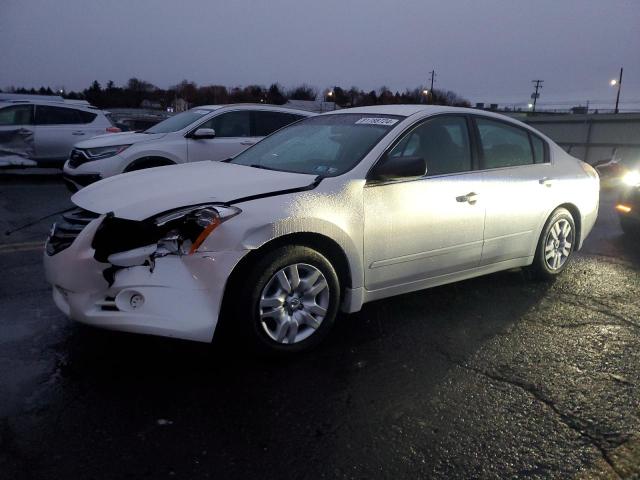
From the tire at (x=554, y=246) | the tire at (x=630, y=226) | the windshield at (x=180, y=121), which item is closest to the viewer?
the tire at (x=554, y=246)

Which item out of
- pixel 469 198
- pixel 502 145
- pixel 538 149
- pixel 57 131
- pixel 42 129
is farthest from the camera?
pixel 57 131

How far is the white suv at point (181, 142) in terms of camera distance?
8.26 metres

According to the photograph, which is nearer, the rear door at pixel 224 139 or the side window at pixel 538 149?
the side window at pixel 538 149

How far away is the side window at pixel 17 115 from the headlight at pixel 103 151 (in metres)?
4.23

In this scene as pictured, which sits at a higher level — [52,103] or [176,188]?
[52,103]

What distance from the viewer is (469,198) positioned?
4328 millimetres

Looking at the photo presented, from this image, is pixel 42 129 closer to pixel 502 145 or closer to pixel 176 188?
pixel 176 188

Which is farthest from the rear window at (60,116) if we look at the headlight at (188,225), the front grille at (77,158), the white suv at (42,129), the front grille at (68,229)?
the headlight at (188,225)

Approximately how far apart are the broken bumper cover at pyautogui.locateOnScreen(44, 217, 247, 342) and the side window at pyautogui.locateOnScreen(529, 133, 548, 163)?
10.7ft

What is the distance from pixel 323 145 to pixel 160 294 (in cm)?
186

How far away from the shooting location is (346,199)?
365 centimetres

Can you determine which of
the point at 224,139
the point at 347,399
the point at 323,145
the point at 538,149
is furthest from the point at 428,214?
the point at 224,139

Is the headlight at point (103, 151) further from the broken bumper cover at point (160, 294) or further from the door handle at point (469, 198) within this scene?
the door handle at point (469, 198)

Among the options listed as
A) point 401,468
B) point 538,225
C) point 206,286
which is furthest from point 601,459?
point 538,225
